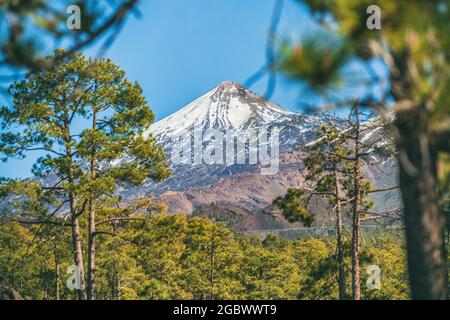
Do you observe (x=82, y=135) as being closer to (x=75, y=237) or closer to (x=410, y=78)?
(x=75, y=237)

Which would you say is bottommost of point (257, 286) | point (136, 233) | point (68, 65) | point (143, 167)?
point (257, 286)

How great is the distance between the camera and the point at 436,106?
13.4 ft

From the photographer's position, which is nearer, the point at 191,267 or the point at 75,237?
the point at 75,237

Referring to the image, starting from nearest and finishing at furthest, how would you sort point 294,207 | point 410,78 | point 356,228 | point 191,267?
point 410,78, point 294,207, point 356,228, point 191,267

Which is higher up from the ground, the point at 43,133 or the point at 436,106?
the point at 43,133

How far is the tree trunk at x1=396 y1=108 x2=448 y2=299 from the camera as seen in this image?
4.63 meters

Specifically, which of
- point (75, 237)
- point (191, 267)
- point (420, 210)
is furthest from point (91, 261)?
point (191, 267)

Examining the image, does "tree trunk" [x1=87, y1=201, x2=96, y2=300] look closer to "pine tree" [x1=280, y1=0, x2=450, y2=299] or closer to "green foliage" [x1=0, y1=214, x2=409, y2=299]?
"green foliage" [x1=0, y1=214, x2=409, y2=299]

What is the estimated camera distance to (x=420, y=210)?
15.2 feet

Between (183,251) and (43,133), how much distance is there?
14970mm
